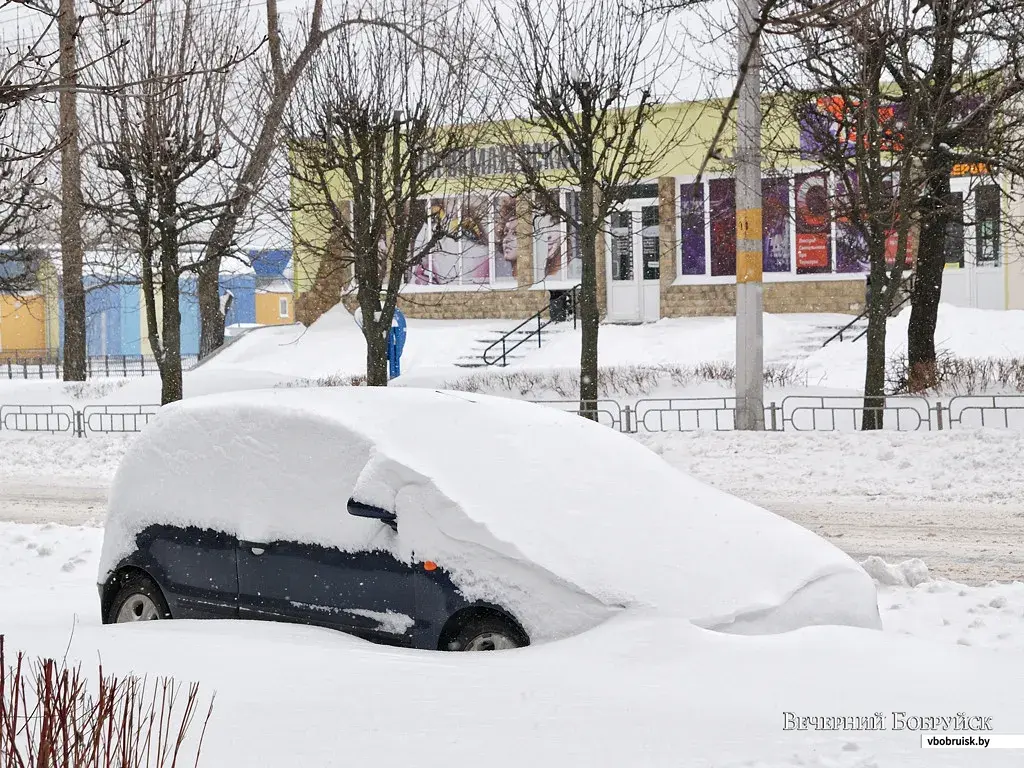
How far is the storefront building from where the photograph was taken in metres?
30.7

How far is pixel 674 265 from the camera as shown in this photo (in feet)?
110

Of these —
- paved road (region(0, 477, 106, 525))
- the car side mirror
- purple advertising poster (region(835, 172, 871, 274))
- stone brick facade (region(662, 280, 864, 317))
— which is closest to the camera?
the car side mirror

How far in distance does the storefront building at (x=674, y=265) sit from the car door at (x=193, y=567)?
22004 mm

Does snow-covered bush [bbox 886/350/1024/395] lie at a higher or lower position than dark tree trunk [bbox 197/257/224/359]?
lower

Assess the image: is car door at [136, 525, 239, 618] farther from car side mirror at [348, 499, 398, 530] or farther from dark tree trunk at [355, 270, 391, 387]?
dark tree trunk at [355, 270, 391, 387]

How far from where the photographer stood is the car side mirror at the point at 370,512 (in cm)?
616

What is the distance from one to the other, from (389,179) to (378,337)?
265cm

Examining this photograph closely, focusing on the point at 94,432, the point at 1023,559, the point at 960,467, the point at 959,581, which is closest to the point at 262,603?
the point at 959,581

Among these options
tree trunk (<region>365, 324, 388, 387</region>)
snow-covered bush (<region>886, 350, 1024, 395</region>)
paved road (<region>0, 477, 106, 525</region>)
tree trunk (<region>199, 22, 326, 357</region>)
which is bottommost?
paved road (<region>0, 477, 106, 525</region>)

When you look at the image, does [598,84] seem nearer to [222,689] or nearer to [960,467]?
[960,467]

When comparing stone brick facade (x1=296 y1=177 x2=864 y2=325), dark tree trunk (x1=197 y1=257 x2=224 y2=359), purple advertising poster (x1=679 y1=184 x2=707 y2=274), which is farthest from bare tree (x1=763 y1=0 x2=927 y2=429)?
dark tree trunk (x1=197 y1=257 x2=224 y2=359)

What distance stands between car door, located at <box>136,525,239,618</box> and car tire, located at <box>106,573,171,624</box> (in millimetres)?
98

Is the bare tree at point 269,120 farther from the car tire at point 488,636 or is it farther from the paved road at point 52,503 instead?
the car tire at point 488,636

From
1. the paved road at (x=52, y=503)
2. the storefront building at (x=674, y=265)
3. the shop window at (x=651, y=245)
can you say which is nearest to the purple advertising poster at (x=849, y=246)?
the storefront building at (x=674, y=265)
